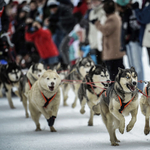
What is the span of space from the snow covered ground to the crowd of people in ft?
2.11

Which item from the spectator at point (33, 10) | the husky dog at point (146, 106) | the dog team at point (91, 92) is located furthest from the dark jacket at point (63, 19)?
the husky dog at point (146, 106)

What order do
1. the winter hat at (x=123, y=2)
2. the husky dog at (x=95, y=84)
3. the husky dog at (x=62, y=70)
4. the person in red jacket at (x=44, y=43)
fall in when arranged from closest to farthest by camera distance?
the husky dog at (x=95, y=84)
the winter hat at (x=123, y=2)
the husky dog at (x=62, y=70)
the person in red jacket at (x=44, y=43)

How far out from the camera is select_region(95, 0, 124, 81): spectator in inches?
200

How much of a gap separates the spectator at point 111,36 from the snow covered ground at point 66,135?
1.92 feet

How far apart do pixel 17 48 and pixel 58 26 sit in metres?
1.36

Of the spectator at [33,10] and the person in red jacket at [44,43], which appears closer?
the person in red jacket at [44,43]

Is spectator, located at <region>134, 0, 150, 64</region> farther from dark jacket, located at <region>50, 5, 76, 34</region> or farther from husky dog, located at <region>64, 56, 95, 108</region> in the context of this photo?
dark jacket, located at <region>50, 5, 76, 34</region>

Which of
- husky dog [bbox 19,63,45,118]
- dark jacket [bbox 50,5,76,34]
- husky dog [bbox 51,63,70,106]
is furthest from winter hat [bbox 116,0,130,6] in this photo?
dark jacket [bbox 50,5,76,34]

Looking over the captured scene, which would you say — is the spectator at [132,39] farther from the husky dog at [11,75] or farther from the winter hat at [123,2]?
the husky dog at [11,75]

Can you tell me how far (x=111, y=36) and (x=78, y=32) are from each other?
2578 millimetres

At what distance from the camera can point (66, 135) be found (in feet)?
12.1

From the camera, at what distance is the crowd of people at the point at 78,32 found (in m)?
5.10

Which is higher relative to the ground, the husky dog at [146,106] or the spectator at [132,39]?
the spectator at [132,39]

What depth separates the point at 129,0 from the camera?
5.57m
